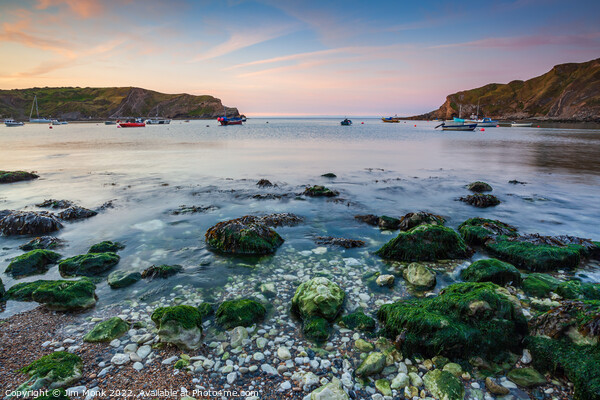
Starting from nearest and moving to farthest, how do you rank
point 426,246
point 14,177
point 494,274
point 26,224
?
1. point 494,274
2. point 426,246
3. point 26,224
4. point 14,177

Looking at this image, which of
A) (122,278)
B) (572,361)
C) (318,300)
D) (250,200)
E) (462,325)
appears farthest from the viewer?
(250,200)

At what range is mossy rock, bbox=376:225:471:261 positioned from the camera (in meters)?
9.21

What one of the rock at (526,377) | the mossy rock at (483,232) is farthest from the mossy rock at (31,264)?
the mossy rock at (483,232)

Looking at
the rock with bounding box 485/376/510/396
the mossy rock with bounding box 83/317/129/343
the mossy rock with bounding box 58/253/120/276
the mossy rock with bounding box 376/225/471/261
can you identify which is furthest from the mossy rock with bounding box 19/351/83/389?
the mossy rock with bounding box 376/225/471/261

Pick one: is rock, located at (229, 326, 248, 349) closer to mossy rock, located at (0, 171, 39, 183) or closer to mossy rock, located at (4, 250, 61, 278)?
mossy rock, located at (4, 250, 61, 278)

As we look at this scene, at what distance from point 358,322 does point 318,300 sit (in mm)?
933

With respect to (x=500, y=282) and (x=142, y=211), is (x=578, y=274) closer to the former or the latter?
(x=500, y=282)

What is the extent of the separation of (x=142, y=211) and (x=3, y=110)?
25782cm

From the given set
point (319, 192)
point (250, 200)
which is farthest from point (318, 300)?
point (319, 192)

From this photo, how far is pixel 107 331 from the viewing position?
5.65m

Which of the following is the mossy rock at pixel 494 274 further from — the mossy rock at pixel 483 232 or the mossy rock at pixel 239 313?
the mossy rock at pixel 239 313

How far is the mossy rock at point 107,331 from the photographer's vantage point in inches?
218

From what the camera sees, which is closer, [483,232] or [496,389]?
[496,389]

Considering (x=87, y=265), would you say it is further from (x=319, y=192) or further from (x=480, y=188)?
(x=480, y=188)
